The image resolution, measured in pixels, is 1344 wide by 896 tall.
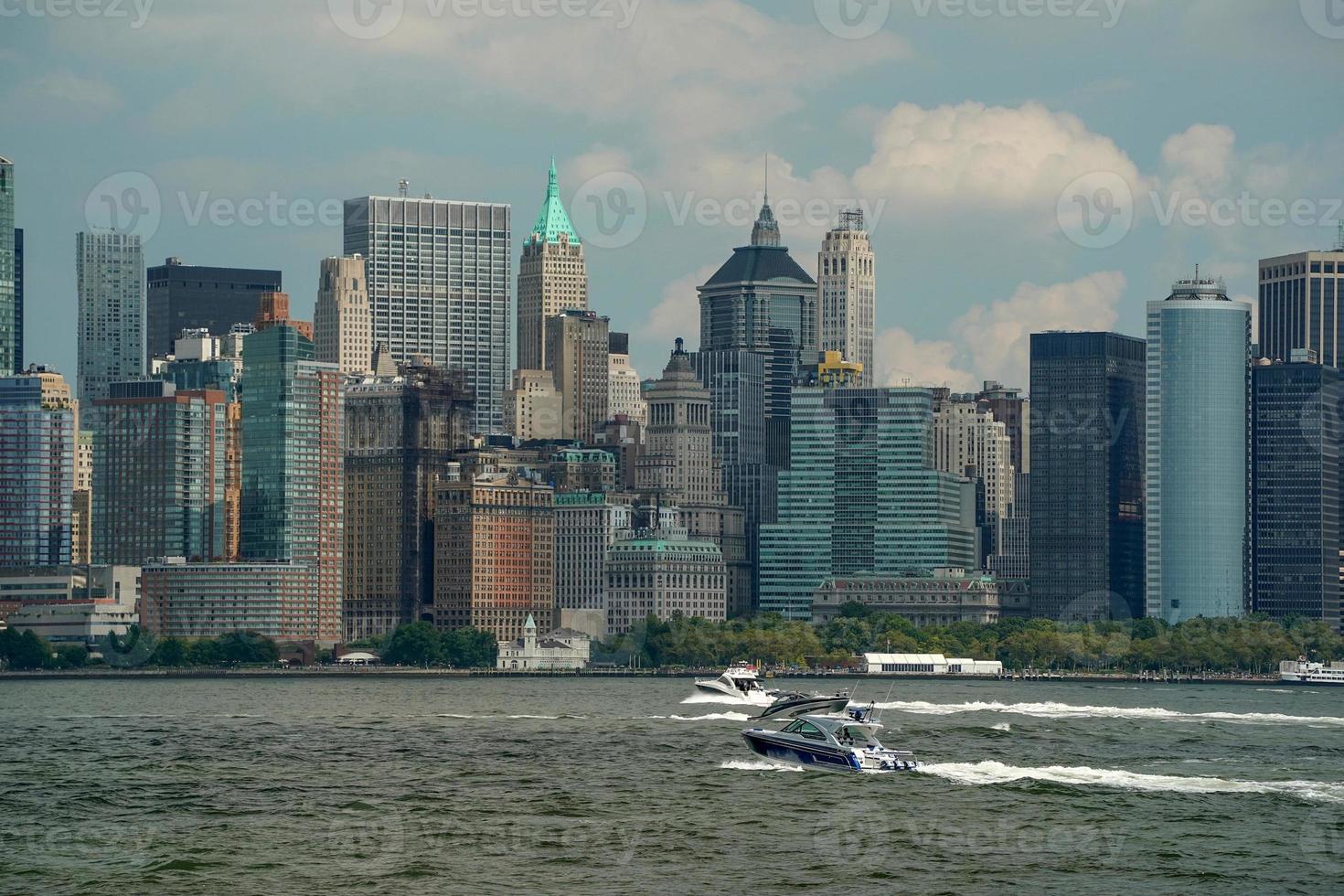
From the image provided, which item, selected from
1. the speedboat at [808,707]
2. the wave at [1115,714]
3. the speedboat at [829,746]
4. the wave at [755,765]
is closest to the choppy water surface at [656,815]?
the wave at [755,765]

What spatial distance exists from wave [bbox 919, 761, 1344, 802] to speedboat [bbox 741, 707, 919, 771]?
9.94 feet

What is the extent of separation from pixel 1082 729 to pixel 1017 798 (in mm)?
49801

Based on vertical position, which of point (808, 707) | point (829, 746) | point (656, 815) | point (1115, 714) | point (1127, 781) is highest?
point (808, 707)

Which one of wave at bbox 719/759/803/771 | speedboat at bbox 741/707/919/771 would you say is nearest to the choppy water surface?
wave at bbox 719/759/803/771

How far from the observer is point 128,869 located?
9506cm

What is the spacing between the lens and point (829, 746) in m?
122

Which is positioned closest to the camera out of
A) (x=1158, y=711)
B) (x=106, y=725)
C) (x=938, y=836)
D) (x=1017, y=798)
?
(x=938, y=836)

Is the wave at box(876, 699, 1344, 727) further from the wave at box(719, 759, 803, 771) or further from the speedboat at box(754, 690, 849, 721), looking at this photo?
the wave at box(719, 759, 803, 771)

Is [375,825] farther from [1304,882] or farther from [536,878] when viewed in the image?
[1304,882]

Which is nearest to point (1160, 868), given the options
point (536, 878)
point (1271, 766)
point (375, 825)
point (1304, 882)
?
point (1304, 882)

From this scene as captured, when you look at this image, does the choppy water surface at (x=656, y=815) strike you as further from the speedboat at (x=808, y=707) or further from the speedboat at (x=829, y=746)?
the speedboat at (x=808, y=707)

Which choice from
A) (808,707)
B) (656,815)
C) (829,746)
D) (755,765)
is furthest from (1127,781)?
(656,815)

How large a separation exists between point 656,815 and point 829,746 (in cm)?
1514

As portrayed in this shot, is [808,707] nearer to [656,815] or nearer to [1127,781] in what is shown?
[1127,781]
